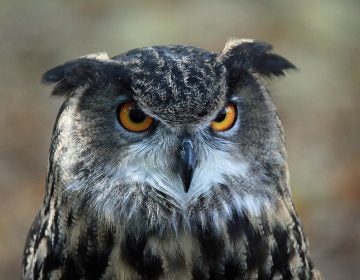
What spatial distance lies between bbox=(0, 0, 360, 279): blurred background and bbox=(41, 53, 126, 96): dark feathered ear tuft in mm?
2241

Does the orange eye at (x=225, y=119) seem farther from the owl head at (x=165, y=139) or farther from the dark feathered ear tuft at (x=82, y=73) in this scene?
the dark feathered ear tuft at (x=82, y=73)

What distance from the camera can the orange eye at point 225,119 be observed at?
2.41 metres

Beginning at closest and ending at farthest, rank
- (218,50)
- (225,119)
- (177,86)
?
(177,86)
(225,119)
(218,50)

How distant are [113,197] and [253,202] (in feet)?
1.31

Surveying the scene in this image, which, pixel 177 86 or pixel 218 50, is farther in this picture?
pixel 218 50

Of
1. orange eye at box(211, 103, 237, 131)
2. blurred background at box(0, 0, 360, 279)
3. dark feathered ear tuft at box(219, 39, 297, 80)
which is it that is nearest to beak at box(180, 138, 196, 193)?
orange eye at box(211, 103, 237, 131)

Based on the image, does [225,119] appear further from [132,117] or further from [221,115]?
[132,117]

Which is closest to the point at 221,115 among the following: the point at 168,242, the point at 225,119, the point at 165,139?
the point at 225,119

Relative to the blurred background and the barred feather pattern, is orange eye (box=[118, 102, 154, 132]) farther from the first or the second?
the blurred background

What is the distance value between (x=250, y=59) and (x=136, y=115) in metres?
0.40

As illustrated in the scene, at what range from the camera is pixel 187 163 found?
234 cm

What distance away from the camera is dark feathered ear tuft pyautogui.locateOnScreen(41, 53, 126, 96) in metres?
2.38

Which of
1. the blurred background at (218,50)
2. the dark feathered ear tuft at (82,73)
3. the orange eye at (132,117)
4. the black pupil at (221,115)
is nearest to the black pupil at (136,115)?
the orange eye at (132,117)

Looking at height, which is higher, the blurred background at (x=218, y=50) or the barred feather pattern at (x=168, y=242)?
the blurred background at (x=218, y=50)
